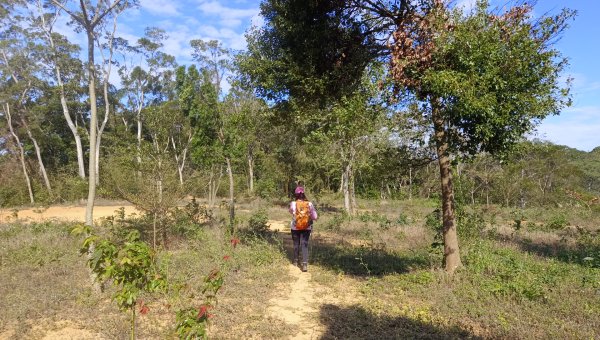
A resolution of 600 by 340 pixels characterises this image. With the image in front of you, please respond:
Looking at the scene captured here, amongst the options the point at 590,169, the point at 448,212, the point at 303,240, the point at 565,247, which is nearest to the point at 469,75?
the point at 448,212

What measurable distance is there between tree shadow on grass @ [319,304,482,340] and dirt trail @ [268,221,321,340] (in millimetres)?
185

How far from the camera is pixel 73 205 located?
2353 cm

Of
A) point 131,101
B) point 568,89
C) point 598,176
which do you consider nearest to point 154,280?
point 568,89

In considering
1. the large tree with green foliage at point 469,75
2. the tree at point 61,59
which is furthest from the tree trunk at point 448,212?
the tree at point 61,59

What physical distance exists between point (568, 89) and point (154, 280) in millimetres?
5622

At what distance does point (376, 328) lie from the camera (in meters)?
4.93

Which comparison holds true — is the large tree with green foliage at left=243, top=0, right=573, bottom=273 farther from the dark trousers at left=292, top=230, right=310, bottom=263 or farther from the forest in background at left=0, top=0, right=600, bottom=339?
the dark trousers at left=292, top=230, right=310, bottom=263

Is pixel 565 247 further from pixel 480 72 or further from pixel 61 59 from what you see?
pixel 61 59

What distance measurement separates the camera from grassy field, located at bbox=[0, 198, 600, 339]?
478cm

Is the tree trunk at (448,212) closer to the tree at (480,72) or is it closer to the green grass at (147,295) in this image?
the tree at (480,72)

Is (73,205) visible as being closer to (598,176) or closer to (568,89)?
(568,89)

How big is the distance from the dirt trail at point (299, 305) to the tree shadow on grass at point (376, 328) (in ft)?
0.61

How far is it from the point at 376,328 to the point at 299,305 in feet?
4.52

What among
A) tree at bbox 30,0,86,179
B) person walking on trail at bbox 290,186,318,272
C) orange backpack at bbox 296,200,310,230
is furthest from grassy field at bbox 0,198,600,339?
tree at bbox 30,0,86,179
